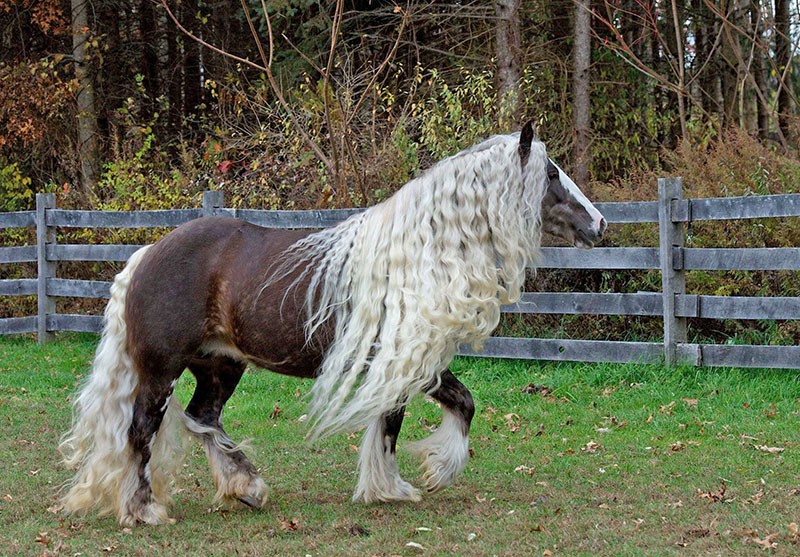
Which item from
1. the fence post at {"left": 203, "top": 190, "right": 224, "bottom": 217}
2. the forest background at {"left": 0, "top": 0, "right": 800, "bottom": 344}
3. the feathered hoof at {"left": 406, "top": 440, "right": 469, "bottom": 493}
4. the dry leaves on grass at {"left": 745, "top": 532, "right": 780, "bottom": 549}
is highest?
the forest background at {"left": 0, "top": 0, "right": 800, "bottom": 344}

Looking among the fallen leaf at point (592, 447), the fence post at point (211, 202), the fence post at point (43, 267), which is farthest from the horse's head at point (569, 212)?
the fence post at point (43, 267)

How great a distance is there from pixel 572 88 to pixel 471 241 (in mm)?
10859

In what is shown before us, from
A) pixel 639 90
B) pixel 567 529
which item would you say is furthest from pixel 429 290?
pixel 639 90

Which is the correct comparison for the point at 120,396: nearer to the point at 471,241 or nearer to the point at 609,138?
the point at 471,241

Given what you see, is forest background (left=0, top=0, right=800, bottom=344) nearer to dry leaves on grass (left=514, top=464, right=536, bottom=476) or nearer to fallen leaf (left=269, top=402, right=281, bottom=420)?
fallen leaf (left=269, top=402, right=281, bottom=420)

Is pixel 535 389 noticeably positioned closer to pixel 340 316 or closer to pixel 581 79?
pixel 340 316

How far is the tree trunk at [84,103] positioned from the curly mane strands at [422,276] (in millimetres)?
13058

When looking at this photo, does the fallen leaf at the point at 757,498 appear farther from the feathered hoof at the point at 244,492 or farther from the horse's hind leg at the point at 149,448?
the horse's hind leg at the point at 149,448

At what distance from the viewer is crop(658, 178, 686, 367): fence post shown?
8.09 metres

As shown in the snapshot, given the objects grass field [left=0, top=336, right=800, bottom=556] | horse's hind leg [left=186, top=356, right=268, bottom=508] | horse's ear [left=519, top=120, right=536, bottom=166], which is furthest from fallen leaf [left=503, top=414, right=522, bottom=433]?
horse's ear [left=519, top=120, right=536, bottom=166]

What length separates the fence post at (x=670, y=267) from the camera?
26.6 ft

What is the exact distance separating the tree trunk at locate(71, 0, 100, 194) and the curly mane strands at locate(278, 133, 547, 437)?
13.1m

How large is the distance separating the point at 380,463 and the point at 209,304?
1.22 meters

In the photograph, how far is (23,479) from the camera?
5.98m
